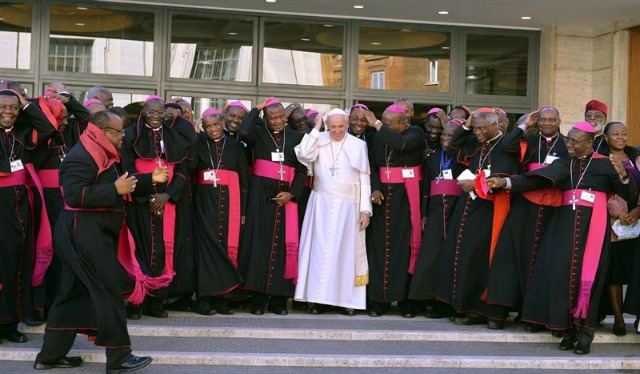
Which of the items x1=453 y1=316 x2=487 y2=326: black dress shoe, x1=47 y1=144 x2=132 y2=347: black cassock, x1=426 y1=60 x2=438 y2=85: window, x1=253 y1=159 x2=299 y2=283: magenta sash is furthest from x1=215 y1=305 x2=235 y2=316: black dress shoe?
x1=426 y1=60 x2=438 y2=85: window

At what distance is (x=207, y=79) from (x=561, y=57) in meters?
5.65

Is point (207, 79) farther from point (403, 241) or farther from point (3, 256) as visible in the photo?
point (3, 256)

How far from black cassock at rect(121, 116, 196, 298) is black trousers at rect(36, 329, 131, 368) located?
155 cm

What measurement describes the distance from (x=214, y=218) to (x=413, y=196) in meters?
1.90

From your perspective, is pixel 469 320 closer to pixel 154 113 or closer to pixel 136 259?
pixel 136 259

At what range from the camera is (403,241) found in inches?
Answer: 344

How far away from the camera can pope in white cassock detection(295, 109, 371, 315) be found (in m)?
8.60

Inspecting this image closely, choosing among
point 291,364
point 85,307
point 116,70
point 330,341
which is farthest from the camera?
point 116,70

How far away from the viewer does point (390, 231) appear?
8.77 meters

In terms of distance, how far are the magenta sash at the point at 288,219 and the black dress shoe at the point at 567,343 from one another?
97.5 inches

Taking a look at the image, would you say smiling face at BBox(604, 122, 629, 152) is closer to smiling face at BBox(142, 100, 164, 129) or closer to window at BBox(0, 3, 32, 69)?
smiling face at BBox(142, 100, 164, 129)

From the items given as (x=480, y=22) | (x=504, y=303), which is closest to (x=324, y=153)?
(x=504, y=303)

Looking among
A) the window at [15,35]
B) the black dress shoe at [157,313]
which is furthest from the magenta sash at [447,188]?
the window at [15,35]

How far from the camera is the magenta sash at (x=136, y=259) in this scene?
6625 mm
